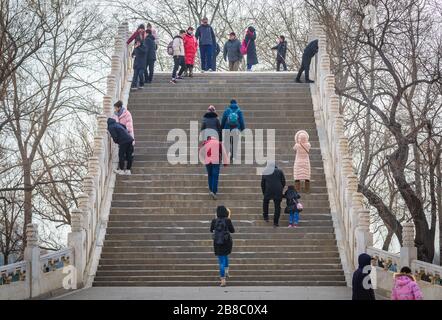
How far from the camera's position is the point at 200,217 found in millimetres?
27172

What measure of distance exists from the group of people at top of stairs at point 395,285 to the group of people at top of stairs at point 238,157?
24.8ft

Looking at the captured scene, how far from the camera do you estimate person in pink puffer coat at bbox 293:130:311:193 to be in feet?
91.2

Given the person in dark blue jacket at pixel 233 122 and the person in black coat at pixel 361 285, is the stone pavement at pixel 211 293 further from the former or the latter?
the person in dark blue jacket at pixel 233 122

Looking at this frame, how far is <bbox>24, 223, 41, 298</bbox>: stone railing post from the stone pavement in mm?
574

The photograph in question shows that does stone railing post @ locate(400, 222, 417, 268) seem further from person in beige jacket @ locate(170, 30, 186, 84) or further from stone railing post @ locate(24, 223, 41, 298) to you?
person in beige jacket @ locate(170, 30, 186, 84)

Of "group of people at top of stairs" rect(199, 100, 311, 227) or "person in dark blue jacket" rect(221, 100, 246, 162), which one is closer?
"group of people at top of stairs" rect(199, 100, 311, 227)

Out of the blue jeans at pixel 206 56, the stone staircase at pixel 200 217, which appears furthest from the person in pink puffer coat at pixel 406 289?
the blue jeans at pixel 206 56

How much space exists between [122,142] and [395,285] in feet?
37.6

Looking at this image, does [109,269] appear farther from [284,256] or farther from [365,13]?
[365,13]

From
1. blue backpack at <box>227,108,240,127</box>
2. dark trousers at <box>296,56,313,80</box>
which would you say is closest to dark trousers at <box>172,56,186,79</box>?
dark trousers at <box>296,56,313,80</box>

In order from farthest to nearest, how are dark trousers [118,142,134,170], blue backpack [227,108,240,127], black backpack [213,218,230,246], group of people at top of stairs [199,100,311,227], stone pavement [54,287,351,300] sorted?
blue backpack [227,108,240,127] → dark trousers [118,142,134,170] → group of people at top of stairs [199,100,311,227] → black backpack [213,218,230,246] → stone pavement [54,287,351,300]

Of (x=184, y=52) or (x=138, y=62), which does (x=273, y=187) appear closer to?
(x=138, y=62)

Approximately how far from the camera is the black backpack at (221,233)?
23.2m

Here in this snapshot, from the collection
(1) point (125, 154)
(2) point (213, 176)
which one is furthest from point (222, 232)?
(1) point (125, 154)
